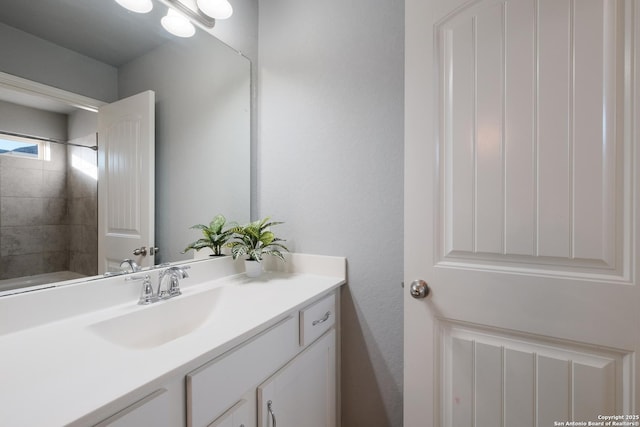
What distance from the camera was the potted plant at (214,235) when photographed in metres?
1.27

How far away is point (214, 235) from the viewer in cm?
131

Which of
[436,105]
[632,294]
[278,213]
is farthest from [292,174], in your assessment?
[632,294]

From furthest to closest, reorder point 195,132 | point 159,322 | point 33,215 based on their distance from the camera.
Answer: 1. point 195,132
2. point 159,322
3. point 33,215

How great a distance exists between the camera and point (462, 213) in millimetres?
903

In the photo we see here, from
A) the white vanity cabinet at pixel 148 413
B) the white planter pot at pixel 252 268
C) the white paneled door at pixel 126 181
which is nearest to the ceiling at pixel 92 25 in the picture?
the white paneled door at pixel 126 181

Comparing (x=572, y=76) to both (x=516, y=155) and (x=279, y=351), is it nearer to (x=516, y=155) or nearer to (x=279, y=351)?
(x=516, y=155)

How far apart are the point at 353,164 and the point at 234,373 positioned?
0.93 metres

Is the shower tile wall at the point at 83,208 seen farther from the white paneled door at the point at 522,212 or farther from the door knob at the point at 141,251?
the white paneled door at the point at 522,212

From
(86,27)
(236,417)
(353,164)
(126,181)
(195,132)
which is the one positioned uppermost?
(86,27)

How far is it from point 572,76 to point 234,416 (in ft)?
4.10

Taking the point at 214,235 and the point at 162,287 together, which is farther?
the point at 214,235

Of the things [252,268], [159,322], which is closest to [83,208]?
[159,322]

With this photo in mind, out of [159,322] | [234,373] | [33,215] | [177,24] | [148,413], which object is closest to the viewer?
[148,413]

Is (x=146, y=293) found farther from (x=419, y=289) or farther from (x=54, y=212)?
(x=419, y=289)
